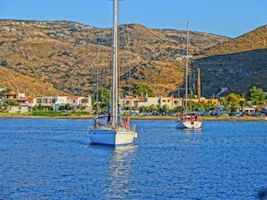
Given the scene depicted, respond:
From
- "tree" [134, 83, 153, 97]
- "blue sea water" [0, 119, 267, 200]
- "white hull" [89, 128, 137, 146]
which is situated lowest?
"blue sea water" [0, 119, 267, 200]

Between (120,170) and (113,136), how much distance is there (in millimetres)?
12145

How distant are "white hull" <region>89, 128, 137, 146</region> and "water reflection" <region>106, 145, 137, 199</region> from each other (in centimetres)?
55

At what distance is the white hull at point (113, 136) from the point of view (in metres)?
52.2

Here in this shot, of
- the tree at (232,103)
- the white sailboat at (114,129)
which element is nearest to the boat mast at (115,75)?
the white sailboat at (114,129)

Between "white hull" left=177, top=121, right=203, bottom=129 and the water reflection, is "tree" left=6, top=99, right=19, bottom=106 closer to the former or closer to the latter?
"white hull" left=177, top=121, right=203, bottom=129

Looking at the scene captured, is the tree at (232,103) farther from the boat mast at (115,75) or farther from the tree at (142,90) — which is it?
the boat mast at (115,75)

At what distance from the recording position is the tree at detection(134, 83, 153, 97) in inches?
7230

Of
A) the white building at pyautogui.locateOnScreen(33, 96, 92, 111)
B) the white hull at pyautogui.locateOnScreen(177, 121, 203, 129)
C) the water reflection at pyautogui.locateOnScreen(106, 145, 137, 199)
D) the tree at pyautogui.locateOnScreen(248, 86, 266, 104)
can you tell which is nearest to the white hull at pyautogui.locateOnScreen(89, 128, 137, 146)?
the water reflection at pyautogui.locateOnScreen(106, 145, 137, 199)

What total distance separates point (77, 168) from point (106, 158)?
18.6 feet

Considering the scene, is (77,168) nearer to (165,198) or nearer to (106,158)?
(106,158)

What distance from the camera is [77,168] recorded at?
41281mm

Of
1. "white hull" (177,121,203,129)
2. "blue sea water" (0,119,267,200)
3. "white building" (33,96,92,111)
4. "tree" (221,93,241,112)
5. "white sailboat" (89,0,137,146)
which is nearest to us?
"blue sea water" (0,119,267,200)

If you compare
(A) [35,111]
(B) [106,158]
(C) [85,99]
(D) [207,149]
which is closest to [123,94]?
(C) [85,99]

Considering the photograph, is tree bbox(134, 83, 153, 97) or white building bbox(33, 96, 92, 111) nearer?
white building bbox(33, 96, 92, 111)
